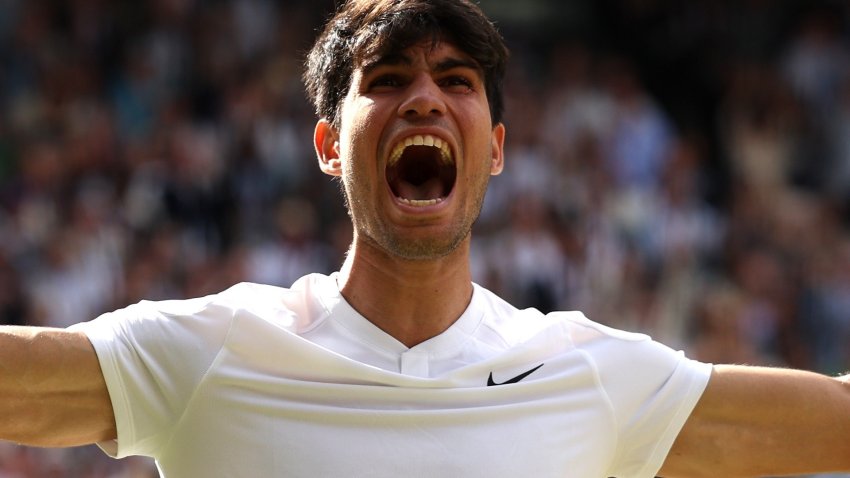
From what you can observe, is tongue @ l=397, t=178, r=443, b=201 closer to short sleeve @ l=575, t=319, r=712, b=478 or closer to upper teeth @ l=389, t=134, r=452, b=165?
upper teeth @ l=389, t=134, r=452, b=165

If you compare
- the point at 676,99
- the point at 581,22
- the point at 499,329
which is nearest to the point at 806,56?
the point at 676,99

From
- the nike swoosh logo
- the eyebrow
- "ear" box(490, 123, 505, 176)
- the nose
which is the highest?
the eyebrow

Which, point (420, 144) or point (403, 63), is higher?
point (403, 63)

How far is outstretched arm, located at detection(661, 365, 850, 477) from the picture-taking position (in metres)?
3.18

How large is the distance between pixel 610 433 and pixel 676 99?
30.5ft

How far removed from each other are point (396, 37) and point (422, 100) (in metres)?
0.17

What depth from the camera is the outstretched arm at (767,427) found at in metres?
3.18

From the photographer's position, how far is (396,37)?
3340 mm

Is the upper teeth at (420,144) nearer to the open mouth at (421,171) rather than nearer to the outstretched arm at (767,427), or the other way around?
the open mouth at (421,171)

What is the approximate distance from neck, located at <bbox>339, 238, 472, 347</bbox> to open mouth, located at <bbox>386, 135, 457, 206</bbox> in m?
0.15

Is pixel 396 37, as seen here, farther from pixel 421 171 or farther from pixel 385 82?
pixel 421 171

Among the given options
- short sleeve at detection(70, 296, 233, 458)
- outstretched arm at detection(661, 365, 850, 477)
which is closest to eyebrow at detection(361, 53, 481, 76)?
short sleeve at detection(70, 296, 233, 458)

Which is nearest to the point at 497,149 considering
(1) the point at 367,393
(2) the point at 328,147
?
(2) the point at 328,147

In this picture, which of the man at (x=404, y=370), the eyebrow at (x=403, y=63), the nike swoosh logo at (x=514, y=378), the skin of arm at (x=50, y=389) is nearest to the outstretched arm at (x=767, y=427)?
the man at (x=404, y=370)
